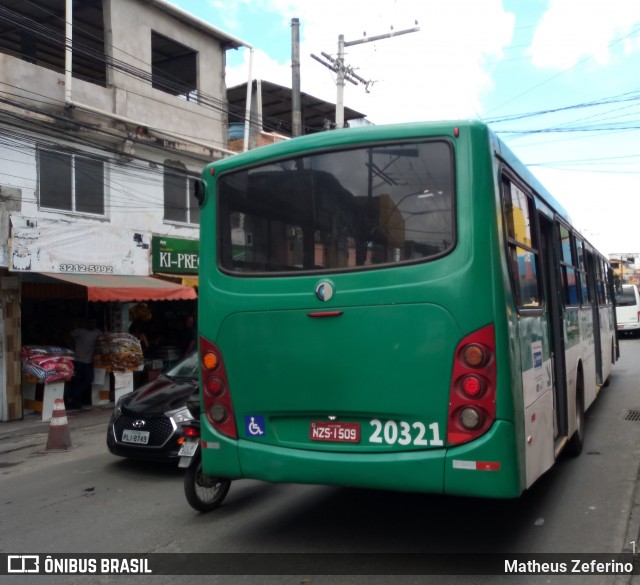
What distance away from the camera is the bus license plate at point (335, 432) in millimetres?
4602

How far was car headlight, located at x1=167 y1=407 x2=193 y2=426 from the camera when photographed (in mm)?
7445

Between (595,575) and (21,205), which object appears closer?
(595,575)

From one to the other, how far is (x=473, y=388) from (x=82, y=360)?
11.0 m

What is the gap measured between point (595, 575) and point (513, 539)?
78cm

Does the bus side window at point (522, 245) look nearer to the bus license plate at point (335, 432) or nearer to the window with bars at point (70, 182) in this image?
the bus license plate at point (335, 432)

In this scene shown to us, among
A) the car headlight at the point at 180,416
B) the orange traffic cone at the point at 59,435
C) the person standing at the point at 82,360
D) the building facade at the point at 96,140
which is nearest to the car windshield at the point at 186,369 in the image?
the car headlight at the point at 180,416

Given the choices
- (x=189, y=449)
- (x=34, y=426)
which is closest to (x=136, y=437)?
(x=189, y=449)

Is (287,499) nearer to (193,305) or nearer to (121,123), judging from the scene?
(121,123)

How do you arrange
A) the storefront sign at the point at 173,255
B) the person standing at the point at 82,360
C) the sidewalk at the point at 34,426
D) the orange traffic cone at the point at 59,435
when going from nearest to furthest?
the orange traffic cone at the point at 59,435, the sidewalk at the point at 34,426, the person standing at the point at 82,360, the storefront sign at the point at 173,255

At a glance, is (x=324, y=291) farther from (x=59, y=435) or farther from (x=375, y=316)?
(x=59, y=435)

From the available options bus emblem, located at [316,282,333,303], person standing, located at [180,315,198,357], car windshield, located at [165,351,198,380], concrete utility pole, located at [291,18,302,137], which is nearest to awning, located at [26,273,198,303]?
person standing, located at [180,315,198,357]

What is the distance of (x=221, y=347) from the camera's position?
507 cm

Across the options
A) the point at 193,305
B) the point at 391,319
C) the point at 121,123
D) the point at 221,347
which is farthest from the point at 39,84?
the point at 391,319

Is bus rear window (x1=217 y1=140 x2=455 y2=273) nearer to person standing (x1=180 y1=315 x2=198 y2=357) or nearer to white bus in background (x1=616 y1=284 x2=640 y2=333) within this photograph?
person standing (x1=180 y1=315 x2=198 y2=357)
